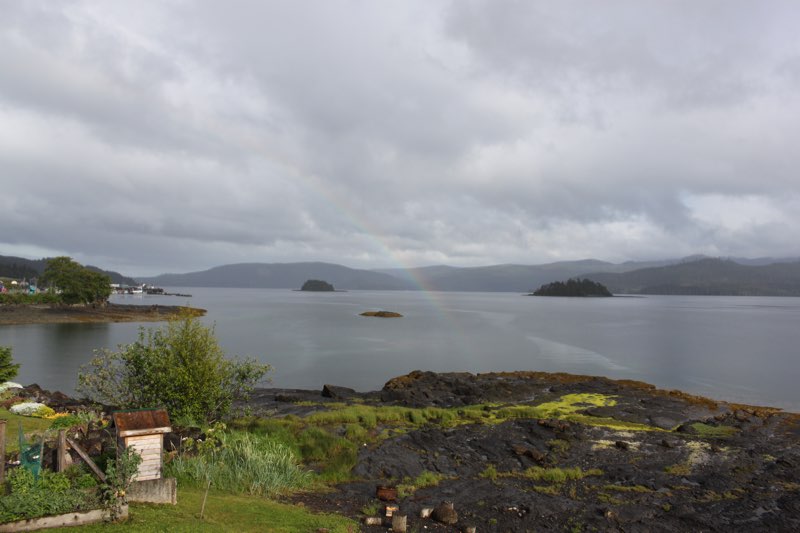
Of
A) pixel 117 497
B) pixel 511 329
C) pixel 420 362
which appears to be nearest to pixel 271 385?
pixel 420 362

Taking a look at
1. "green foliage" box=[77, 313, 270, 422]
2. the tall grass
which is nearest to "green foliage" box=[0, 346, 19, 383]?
"green foliage" box=[77, 313, 270, 422]

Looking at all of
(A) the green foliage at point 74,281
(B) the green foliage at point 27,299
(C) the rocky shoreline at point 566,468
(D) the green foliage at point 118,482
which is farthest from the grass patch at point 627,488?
(B) the green foliage at point 27,299

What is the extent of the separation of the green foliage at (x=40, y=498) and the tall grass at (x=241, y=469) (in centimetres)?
463

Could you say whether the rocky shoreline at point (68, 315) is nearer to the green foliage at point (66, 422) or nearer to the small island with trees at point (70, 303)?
the small island with trees at point (70, 303)

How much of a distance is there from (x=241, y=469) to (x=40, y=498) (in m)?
7.67

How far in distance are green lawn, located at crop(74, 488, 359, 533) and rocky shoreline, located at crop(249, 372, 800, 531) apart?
1689 mm

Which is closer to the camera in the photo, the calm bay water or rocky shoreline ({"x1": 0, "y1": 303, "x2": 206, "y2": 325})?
the calm bay water

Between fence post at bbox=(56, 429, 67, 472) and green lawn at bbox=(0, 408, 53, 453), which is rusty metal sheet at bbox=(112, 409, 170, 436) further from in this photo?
green lawn at bbox=(0, 408, 53, 453)

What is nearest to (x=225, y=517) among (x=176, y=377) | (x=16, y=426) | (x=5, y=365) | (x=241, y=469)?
(x=241, y=469)

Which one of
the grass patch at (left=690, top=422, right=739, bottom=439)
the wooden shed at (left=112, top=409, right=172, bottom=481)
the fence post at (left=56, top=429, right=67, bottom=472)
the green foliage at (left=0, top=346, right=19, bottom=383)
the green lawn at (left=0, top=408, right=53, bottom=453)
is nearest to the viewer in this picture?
the wooden shed at (left=112, top=409, right=172, bottom=481)

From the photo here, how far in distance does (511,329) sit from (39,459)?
113 meters

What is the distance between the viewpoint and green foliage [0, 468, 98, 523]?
10.8 metres

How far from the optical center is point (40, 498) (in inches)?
441

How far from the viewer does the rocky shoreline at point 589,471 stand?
17594 mm
